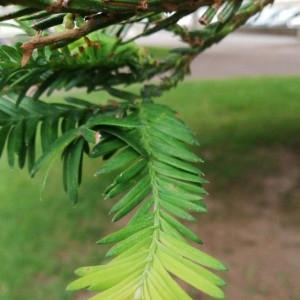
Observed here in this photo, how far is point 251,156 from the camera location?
4.81 feet

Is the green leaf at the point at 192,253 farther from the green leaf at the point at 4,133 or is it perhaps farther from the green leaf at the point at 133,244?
the green leaf at the point at 4,133

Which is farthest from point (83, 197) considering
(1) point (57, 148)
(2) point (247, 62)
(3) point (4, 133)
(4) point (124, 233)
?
(2) point (247, 62)

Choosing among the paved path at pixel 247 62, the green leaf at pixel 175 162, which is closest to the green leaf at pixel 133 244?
the green leaf at pixel 175 162

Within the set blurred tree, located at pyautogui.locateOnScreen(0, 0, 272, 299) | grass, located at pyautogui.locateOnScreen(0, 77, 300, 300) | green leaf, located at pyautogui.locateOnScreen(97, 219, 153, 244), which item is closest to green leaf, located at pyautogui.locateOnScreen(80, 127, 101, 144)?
blurred tree, located at pyautogui.locateOnScreen(0, 0, 272, 299)

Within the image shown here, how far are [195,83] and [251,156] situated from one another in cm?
120

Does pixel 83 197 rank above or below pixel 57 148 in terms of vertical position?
below

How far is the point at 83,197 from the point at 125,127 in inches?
35.2

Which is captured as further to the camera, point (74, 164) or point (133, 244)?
point (74, 164)

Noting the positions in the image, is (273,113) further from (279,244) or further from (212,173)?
(279,244)

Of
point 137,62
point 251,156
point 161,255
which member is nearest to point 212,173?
point 251,156

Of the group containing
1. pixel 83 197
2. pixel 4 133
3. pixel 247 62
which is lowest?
pixel 247 62

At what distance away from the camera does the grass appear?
1114mm

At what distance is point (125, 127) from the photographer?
50 cm

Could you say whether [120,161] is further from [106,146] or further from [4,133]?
[4,133]
